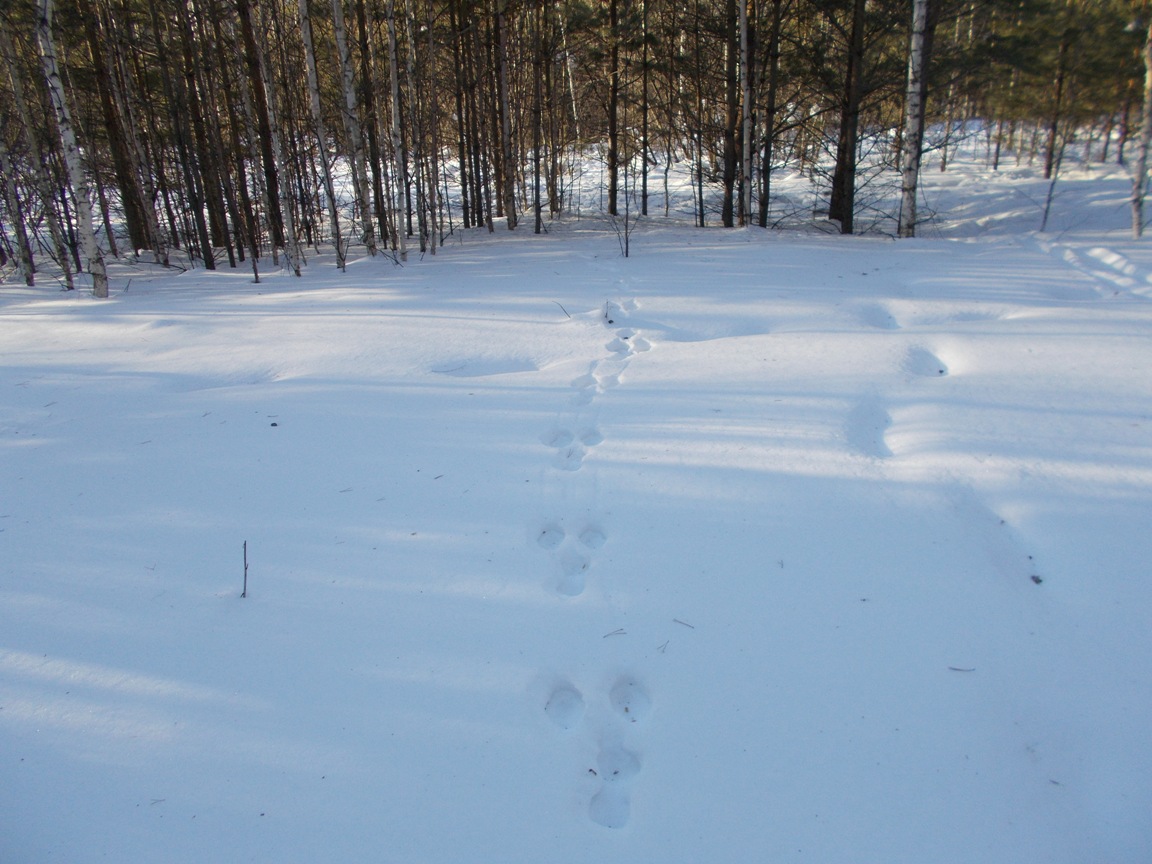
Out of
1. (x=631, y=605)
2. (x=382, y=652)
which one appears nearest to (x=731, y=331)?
(x=631, y=605)

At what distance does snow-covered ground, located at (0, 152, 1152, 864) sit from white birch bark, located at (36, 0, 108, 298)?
3.56 m

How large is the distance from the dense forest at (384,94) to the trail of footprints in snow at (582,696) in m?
6.44

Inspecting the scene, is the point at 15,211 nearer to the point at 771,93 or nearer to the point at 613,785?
the point at 613,785

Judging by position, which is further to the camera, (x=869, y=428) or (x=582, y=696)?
(x=869, y=428)

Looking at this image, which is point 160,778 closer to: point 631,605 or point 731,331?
point 631,605

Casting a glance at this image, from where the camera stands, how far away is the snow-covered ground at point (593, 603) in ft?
5.32

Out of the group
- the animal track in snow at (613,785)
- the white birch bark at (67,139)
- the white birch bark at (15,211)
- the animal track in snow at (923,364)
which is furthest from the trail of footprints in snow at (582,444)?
the white birch bark at (15,211)

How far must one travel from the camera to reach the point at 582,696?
6.41ft

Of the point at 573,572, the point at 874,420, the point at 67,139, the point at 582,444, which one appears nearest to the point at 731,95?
the point at 874,420

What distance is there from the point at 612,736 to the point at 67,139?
8752mm

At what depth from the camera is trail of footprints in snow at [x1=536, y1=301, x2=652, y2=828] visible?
1.69 m

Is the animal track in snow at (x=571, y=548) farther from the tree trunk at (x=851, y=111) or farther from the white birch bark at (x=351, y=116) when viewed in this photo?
the tree trunk at (x=851, y=111)

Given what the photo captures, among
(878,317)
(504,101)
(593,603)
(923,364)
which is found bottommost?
(593,603)

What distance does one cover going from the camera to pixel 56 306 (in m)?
6.85
